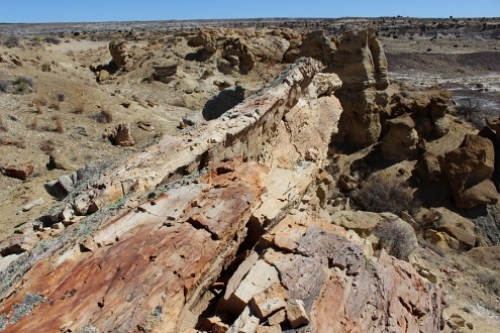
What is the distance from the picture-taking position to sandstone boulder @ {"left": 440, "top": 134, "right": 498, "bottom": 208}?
52.5 ft

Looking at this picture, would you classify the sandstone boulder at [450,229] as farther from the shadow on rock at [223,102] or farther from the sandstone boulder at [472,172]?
the shadow on rock at [223,102]

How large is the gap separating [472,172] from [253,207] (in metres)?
13.4

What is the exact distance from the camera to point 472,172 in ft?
53.2

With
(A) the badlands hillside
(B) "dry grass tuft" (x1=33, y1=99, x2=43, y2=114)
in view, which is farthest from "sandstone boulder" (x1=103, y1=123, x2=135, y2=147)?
(B) "dry grass tuft" (x1=33, y1=99, x2=43, y2=114)

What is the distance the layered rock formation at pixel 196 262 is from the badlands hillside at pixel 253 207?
2 cm

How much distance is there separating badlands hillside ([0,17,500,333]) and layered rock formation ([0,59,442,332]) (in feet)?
0.06

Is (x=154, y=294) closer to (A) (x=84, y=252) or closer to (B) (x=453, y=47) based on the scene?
(A) (x=84, y=252)

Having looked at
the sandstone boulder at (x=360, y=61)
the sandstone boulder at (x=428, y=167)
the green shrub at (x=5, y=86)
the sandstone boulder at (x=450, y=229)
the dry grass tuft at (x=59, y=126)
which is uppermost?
the sandstone boulder at (x=360, y=61)

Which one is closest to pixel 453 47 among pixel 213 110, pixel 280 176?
pixel 213 110

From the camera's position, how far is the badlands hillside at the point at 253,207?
4188mm

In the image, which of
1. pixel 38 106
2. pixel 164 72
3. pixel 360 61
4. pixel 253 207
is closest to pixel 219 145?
pixel 253 207

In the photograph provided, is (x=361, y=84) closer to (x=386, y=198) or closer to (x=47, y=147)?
(x=386, y=198)

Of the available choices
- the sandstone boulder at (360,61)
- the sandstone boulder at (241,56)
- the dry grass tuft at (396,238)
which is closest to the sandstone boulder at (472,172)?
the sandstone boulder at (360,61)

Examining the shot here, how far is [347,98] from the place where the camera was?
1986 cm
